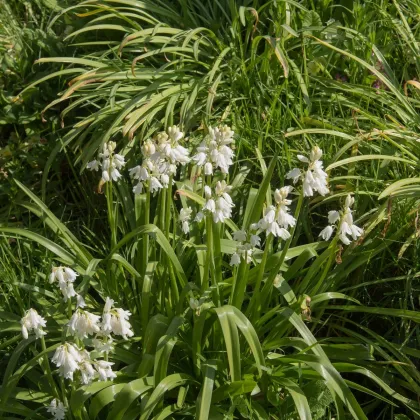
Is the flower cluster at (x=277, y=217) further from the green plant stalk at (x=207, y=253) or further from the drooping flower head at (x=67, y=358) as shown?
the drooping flower head at (x=67, y=358)

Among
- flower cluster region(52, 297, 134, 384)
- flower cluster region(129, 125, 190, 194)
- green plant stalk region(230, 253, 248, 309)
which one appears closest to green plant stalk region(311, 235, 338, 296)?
green plant stalk region(230, 253, 248, 309)

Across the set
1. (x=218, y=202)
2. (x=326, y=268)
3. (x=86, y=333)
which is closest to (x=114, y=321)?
(x=86, y=333)

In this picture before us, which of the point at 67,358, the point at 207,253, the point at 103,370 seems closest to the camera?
the point at 67,358

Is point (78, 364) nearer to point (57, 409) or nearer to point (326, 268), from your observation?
point (57, 409)

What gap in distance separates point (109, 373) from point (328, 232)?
2.61 feet

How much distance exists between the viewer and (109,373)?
2494mm

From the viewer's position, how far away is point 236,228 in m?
3.26

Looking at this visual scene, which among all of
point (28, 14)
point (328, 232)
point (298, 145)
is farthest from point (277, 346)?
point (28, 14)

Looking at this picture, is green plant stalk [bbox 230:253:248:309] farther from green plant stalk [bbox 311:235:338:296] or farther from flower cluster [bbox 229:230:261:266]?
green plant stalk [bbox 311:235:338:296]

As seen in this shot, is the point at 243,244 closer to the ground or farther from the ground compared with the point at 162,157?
closer to the ground

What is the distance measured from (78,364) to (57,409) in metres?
0.32

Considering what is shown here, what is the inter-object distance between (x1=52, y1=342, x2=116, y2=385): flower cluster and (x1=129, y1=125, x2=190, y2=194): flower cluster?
0.57 metres

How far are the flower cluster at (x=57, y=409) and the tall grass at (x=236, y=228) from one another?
0.04 metres

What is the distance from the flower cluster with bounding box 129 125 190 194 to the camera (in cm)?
255
